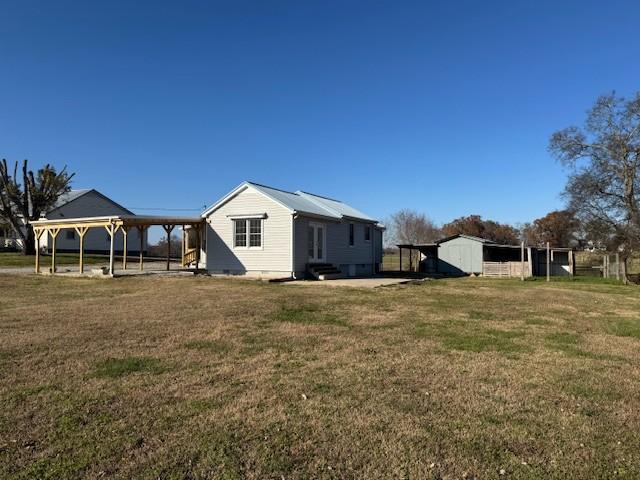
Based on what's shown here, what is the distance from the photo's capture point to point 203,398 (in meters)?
4.91

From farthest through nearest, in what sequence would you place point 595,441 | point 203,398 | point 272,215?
point 272,215
point 203,398
point 595,441

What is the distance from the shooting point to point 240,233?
2170cm

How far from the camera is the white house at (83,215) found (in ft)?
140

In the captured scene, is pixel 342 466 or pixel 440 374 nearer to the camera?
pixel 342 466

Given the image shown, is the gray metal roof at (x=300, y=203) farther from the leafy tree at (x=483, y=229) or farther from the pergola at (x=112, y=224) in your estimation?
the leafy tree at (x=483, y=229)

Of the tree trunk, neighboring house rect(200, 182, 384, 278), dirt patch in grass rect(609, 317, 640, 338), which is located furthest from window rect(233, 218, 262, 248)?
the tree trunk

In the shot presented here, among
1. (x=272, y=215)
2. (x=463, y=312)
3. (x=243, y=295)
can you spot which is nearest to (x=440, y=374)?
(x=463, y=312)

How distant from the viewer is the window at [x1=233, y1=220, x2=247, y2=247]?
70.9 feet

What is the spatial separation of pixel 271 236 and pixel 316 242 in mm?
2390

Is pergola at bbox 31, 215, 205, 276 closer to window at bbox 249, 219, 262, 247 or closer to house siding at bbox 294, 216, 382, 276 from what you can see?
window at bbox 249, 219, 262, 247

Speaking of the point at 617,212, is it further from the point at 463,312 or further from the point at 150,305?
the point at 150,305

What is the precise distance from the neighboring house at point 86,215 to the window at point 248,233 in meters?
25.5

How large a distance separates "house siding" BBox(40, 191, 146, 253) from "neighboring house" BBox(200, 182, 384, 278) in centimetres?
2485

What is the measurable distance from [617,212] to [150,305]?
29.3m
